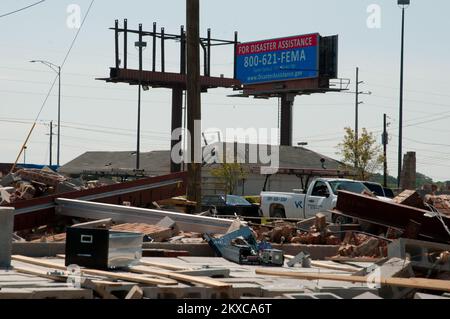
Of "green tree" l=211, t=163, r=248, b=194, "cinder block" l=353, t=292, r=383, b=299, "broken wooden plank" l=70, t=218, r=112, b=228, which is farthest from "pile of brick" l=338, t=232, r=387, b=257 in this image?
"green tree" l=211, t=163, r=248, b=194

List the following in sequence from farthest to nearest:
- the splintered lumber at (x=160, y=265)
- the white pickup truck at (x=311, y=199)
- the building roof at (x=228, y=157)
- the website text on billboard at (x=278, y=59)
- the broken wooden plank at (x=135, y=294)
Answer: the website text on billboard at (x=278, y=59) < the building roof at (x=228, y=157) < the white pickup truck at (x=311, y=199) < the splintered lumber at (x=160, y=265) < the broken wooden plank at (x=135, y=294)

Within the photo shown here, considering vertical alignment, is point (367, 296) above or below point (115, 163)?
above

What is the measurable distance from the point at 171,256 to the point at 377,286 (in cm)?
493

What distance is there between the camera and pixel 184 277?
35.4 ft

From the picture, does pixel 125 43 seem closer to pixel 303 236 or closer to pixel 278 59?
pixel 278 59

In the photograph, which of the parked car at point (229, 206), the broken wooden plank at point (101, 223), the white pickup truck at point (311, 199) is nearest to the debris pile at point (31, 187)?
the broken wooden plank at point (101, 223)

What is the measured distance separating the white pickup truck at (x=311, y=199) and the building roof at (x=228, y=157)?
44249mm

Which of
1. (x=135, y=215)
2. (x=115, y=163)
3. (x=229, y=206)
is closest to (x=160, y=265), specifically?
(x=135, y=215)

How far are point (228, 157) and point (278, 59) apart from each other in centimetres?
1342

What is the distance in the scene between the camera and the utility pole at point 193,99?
2092 centimetres

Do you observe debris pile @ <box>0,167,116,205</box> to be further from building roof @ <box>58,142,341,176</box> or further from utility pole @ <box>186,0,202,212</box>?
building roof @ <box>58,142,341,176</box>

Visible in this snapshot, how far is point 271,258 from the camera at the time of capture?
13859 millimetres

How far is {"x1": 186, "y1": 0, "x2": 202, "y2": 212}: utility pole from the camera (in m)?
20.9

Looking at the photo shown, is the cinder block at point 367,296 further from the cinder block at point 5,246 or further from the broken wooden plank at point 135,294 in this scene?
the cinder block at point 5,246
